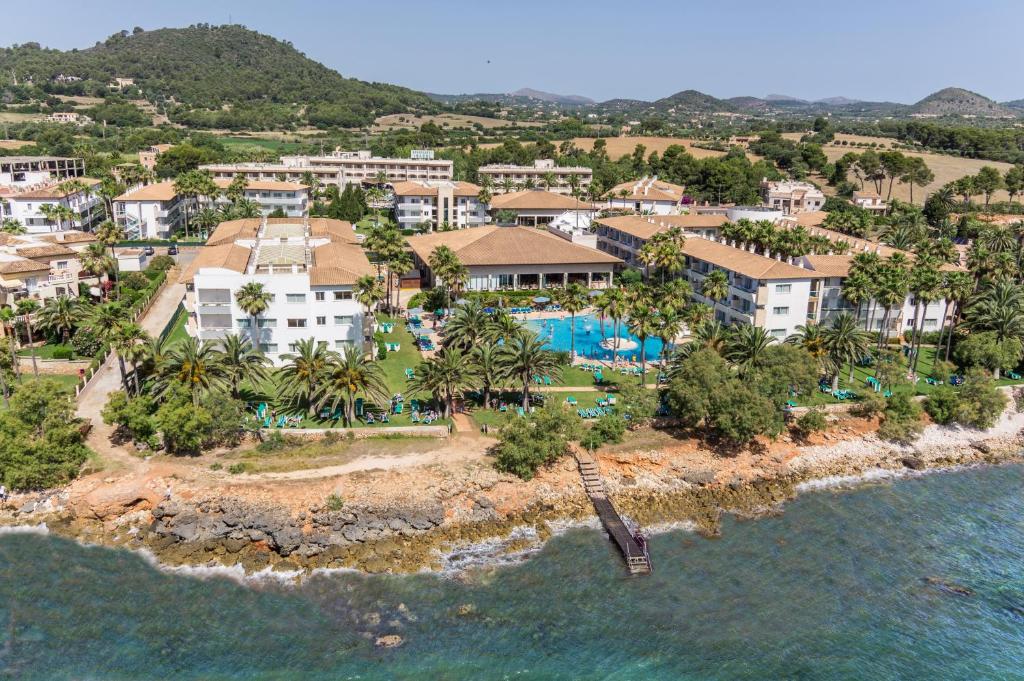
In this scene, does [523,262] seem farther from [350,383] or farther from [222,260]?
[350,383]

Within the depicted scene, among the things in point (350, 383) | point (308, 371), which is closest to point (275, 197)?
point (308, 371)

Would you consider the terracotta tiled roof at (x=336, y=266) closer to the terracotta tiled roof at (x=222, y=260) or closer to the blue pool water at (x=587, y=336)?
the terracotta tiled roof at (x=222, y=260)

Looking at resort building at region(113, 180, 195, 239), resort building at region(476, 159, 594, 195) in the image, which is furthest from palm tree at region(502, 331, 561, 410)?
resort building at region(476, 159, 594, 195)

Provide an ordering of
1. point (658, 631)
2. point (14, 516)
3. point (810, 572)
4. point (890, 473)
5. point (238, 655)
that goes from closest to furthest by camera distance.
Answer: point (238, 655)
point (658, 631)
point (810, 572)
point (14, 516)
point (890, 473)

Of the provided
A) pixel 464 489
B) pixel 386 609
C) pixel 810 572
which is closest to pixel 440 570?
pixel 386 609

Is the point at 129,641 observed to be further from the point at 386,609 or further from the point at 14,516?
the point at 14,516
